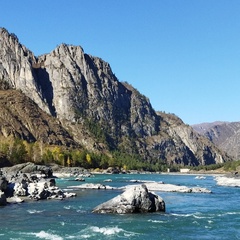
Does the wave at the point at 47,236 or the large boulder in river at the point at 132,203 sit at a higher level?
the large boulder in river at the point at 132,203

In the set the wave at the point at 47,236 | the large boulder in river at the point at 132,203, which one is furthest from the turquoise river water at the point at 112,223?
the large boulder in river at the point at 132,203

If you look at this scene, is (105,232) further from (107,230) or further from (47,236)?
(47,236)

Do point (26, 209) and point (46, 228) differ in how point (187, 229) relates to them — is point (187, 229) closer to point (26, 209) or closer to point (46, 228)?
point (46, 228)

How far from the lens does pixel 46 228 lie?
1681 inches

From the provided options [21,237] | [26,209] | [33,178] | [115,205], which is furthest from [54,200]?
[21,237]

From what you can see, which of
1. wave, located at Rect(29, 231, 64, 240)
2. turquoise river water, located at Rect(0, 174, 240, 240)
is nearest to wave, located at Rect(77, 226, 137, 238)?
turquoise river water, located at Rect(0, 174, 240, 240)

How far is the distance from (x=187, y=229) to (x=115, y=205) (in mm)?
12947

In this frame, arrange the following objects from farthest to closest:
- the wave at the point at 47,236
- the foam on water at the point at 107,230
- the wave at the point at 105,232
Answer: the foam on water at the point at 107,230, the wave at the point at 105,232, the wave at the point at 47,236

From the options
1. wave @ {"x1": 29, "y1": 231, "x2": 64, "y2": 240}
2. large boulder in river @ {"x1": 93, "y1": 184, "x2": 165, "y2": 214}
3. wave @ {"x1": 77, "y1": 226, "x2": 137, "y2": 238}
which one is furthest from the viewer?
large boulder in river @ {"x1": 93, "y1": 184, "x2": 165, "y2": 214}

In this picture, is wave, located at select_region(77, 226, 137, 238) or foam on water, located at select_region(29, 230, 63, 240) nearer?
foam on water, located at select_region(29, 230, 63, 240)

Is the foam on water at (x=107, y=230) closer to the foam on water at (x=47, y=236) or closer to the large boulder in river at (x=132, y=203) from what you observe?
the foam on water at (x=47, y=236)

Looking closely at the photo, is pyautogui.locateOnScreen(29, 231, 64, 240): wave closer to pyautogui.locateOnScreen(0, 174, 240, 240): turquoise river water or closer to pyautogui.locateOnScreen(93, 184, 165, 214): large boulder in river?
pyautogui.locateOnScreen(0, 174, 240, 240): turquoise river water

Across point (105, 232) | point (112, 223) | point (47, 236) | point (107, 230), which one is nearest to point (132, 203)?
point (112, 223)

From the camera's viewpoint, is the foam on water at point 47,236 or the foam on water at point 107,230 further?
the foam on water at point 107,230
